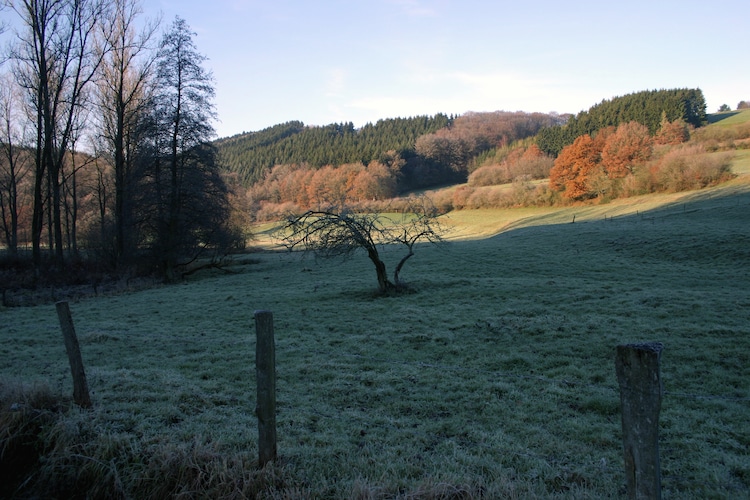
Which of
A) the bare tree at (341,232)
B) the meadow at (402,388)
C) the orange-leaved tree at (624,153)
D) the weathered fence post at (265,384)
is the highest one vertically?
the orange-leaved tree at (624,153)

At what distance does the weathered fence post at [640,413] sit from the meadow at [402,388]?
3.05 ft

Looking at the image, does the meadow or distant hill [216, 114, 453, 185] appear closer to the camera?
the meadow

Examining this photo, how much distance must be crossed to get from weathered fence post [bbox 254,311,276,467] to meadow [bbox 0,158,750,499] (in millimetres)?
167

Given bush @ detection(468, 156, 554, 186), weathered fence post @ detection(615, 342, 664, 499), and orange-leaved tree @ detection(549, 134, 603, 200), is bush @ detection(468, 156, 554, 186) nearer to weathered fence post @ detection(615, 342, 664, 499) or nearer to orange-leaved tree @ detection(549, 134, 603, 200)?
orange-leaved tree @ detection(549, 134, 603, 200)

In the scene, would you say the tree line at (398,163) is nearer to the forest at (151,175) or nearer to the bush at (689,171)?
the forest at (151,175)

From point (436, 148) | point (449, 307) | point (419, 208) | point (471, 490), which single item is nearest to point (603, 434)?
point (471, 490)

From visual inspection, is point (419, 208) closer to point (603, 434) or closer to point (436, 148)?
point (603, 434)

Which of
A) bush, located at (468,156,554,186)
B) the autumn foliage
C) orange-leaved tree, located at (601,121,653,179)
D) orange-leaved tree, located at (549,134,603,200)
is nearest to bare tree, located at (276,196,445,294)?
the autumn foliage

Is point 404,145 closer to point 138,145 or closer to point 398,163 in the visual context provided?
point 398,163

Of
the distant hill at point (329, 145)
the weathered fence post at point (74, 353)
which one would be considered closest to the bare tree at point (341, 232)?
the weathered fence post at point (74, 353)

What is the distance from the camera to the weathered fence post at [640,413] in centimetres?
249

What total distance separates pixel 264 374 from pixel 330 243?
1460 cm

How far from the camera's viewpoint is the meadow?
3828 millimetres

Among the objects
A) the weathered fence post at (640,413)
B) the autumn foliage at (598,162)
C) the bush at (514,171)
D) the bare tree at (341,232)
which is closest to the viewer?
the weathered fence post at (640,413)
